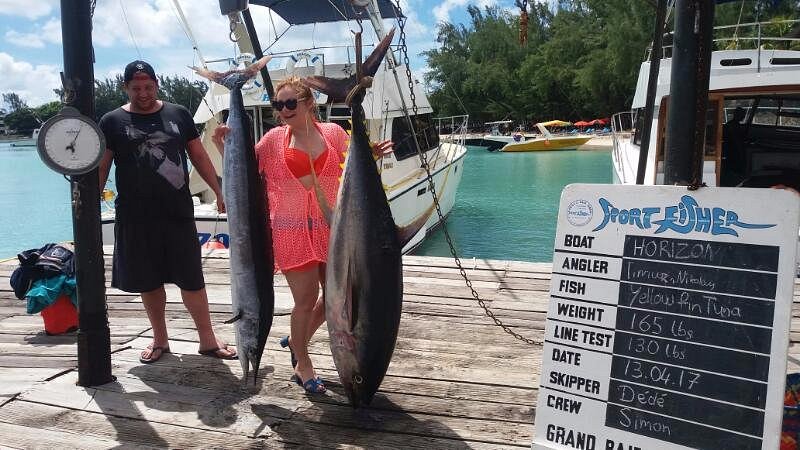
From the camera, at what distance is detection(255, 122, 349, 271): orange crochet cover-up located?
8.43 feet

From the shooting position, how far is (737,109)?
845 cm

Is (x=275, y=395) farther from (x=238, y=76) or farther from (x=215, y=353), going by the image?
(x=238, y=76)

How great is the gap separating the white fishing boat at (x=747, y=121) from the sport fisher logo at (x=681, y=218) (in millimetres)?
4145

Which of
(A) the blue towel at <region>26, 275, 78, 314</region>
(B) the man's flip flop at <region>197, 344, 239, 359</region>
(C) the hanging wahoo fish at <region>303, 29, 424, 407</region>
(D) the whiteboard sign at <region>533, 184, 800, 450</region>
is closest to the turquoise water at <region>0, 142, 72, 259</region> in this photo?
(A) the blue towel at <region>26, 275, 78, 314</region>

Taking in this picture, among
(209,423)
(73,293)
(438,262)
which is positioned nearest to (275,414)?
(209,423)

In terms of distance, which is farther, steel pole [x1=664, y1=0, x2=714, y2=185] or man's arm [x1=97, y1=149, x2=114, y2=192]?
man's arm [x1=97, y1=149, x2=114, y2=192]

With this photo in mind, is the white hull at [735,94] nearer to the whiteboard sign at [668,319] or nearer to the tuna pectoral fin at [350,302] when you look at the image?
the whiteboard sign at [668,319]

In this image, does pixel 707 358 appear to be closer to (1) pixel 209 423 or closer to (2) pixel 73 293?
(1) pixel 209 423

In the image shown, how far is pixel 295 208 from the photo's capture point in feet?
8.44

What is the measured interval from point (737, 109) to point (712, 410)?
8.18m

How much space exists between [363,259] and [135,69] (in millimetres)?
1624

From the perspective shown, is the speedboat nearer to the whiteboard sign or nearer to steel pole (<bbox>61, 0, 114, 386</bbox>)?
steel pole (<bbox>61, 0, 114, 386</bbox>)

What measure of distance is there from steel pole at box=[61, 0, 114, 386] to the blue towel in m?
0.88

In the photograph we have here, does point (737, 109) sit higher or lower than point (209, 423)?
higher
